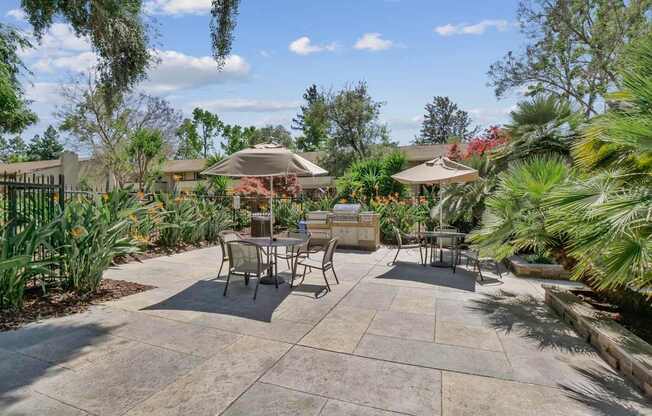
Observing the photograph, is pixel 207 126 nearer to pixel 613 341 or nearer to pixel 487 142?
pixel 487 142

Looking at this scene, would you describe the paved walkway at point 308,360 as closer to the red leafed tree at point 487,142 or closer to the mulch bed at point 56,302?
the mulch bed at point 56,302

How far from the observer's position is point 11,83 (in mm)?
9414

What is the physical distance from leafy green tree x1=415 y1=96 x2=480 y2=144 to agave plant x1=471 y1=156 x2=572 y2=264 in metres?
50.0

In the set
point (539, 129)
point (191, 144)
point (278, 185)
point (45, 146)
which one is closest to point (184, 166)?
point (191, 144)

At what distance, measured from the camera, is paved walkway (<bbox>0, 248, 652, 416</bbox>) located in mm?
2650

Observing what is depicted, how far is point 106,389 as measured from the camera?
279 cm

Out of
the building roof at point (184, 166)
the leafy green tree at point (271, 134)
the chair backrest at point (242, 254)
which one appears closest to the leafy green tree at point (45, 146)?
the building roof at point (184, 166)

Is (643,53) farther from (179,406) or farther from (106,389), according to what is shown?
(106,389)

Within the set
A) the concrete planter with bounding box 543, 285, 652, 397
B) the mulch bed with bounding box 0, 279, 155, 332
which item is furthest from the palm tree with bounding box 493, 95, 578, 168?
the mulch bed with bounding box 0, 279, 155, 332

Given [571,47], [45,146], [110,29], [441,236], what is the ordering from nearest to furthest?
1. [110,29]
2. [441,236]
3. [571,47]
4. [45,146]

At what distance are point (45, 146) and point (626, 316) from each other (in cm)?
8168

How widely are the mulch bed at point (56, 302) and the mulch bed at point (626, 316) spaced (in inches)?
248

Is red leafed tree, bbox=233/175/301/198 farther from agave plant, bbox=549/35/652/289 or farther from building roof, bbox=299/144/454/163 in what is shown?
agave plant, bbox=549/35/652/289

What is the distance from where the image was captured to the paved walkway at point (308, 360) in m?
2.65
